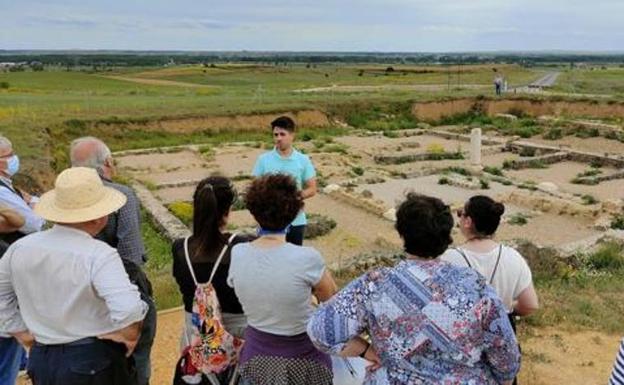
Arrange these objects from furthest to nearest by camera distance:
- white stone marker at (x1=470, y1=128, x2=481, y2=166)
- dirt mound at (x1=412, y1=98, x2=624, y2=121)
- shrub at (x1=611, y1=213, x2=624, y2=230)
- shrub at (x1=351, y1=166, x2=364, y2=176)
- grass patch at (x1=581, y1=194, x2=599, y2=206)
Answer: dirt mound at (x1=412, y1=98, x2=624, y2=121) < white stone marker at (x1=470, y1=128, x2=481, y2=166) < shrub at (x1=351, y1=166, x2=364, y2=176) < grass patch at (x1=581, y1=194, x2=599, y2=206) < shrub at (x1=611, y1=213, x2=624, y2=230)

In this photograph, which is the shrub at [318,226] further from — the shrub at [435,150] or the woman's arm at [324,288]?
the shrub at [435,150]

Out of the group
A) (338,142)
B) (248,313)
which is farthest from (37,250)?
(338,142)

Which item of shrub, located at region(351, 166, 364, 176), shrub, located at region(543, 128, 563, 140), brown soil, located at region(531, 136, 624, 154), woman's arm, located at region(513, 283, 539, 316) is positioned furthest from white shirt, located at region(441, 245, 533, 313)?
shrub, located at region(543, 128, 563, 140)

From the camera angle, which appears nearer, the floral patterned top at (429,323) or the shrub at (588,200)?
the floral patterned top at (429,323)

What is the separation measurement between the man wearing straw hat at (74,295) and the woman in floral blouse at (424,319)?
0.94m

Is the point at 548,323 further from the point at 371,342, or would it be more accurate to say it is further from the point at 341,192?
the point at 341,192

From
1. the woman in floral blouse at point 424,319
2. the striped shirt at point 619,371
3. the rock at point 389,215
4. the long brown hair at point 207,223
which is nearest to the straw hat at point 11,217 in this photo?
the long brown hair at point 207,223

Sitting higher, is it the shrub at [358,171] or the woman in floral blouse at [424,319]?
the woman in floral blouse at [424,319]

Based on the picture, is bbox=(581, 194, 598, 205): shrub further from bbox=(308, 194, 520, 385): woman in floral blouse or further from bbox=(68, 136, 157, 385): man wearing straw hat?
bbox=(308, 194, 520, 385): woman in floral blouse

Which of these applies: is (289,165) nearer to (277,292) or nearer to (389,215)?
(277,292)

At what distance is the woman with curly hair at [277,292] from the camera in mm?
2982

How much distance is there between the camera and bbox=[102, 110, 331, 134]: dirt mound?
24.0 metres

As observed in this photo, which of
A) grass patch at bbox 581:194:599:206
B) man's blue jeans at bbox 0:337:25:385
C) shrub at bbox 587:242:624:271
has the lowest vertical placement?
grass patch at bbox 581:194:599:206

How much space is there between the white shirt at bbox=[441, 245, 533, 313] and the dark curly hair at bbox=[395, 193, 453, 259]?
748mm
